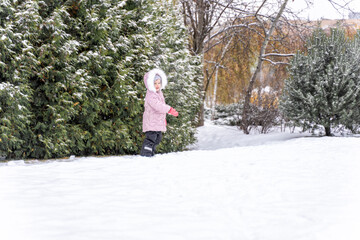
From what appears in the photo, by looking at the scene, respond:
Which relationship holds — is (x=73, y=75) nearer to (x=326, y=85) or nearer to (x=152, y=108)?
(x=152, y=108)

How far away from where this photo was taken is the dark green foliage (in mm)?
5297

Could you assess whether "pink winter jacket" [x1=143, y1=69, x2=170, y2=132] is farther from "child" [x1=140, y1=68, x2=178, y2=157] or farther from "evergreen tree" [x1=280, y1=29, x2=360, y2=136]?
"evergreen tree" [x1=280, y1=29, x2=360, y2=136]

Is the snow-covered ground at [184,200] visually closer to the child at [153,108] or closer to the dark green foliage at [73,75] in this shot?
the child at [153,108]

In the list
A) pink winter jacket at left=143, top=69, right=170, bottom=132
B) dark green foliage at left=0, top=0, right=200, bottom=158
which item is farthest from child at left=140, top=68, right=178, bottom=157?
dark green foliage at left=0, top=0, right=200, bottom=158

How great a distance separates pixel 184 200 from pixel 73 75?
146 inches

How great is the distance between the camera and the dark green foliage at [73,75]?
5.30 m

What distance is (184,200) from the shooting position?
10.8ft

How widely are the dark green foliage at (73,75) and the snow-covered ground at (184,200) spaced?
142 cm

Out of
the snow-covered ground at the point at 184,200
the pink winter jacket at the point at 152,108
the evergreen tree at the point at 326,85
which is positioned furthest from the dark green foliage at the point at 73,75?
the evergreen tree at the point at 326,85

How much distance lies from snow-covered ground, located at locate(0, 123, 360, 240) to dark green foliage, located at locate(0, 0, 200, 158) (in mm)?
1418

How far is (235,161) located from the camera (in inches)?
208

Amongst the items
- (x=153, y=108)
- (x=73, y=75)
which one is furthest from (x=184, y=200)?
(x=73, y=75)

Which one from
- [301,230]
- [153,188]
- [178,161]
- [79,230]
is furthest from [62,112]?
[301,230]

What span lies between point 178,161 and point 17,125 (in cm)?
295
